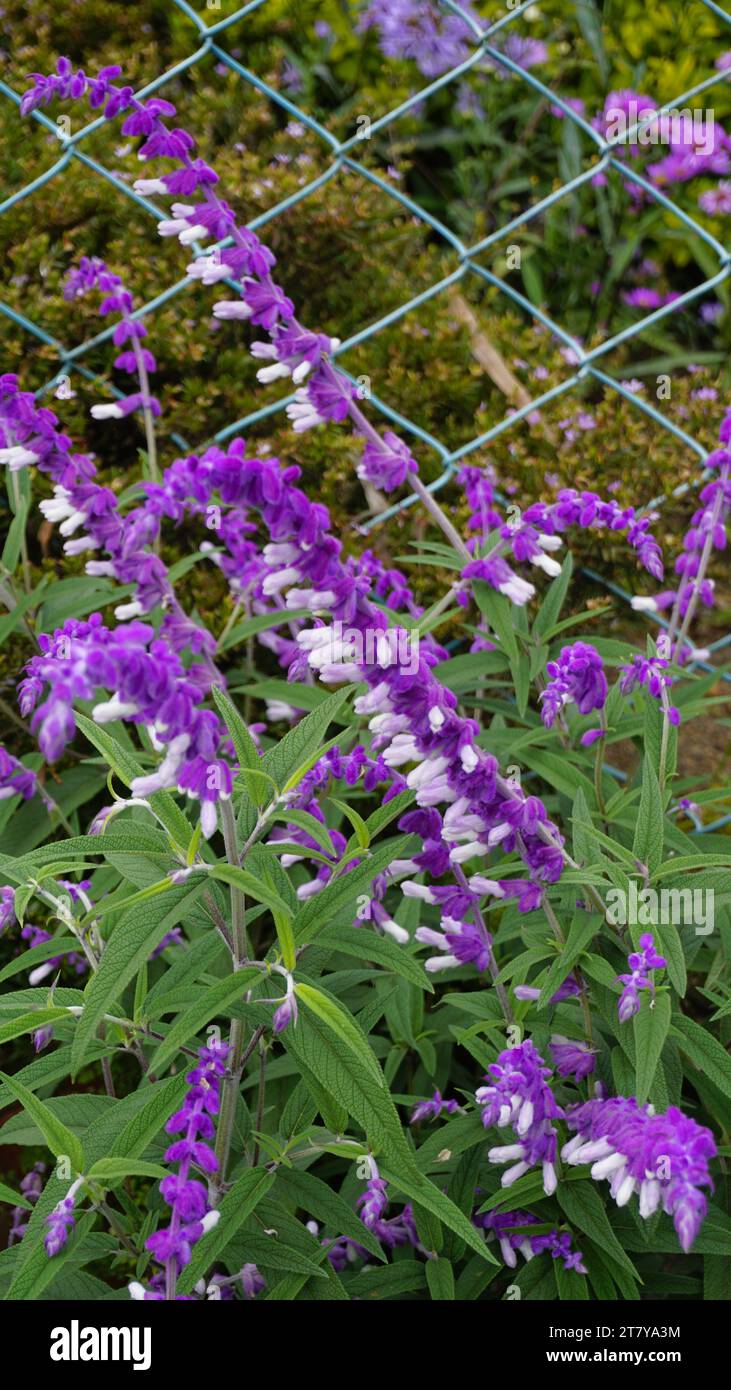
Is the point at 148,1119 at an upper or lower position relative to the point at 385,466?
lower

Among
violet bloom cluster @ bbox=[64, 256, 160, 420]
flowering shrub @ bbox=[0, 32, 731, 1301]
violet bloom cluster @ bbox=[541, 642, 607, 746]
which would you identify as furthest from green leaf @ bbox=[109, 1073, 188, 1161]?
violet bloom cluster @ bbox=[64, 256, 160, 420]

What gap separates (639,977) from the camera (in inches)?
60.4

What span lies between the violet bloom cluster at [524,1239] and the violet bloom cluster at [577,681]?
692mm

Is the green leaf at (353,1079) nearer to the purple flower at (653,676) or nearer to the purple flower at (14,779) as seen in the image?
the purple flower at (653,676)

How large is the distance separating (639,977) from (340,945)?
0.35 metres

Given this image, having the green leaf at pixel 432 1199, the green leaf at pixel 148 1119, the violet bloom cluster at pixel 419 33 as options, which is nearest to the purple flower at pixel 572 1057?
the green leaf at pixel 432 1199

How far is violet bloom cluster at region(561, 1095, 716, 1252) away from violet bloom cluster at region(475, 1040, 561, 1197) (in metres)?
0.08

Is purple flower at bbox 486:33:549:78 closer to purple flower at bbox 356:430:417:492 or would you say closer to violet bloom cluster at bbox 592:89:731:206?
violet bloom cluster at bbox 592:89:731:206

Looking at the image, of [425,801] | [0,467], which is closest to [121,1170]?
[425,801]

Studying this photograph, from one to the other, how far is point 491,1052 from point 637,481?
1990 millimetres

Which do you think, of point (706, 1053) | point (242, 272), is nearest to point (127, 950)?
point (706, 1053)

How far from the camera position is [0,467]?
290cm

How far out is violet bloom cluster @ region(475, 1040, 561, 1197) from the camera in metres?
1.59

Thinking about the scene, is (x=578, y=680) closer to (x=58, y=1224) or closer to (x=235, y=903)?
(x=235, y=903)
